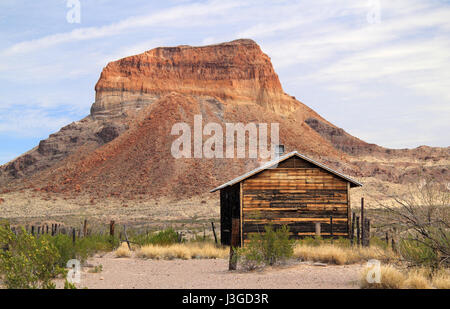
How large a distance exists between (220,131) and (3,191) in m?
30.0

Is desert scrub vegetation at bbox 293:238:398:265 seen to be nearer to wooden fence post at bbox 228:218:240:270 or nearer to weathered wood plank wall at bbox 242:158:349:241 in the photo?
wooden fence post at bbox 228:218:240:270

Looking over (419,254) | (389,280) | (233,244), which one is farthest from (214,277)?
(419,254)

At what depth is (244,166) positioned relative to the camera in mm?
67312

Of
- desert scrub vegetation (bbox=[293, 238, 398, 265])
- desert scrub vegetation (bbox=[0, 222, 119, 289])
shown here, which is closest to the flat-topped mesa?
desert scrub vegetation (bbox=[0, 222, 119, 289])

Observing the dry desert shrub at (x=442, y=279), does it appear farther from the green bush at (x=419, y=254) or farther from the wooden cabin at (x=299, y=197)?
the wooden cabin at (x=299, y=197)

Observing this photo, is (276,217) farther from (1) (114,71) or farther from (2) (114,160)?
(1) (114,71)

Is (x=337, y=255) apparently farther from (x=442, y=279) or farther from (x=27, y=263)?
(x=27, y=263)

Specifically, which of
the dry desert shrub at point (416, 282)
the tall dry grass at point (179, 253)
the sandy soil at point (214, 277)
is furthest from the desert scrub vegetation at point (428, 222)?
the tall dry grass at point (179, 253)

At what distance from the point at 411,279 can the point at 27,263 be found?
7.24 metres

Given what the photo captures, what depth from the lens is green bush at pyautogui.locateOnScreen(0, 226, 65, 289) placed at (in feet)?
33.5

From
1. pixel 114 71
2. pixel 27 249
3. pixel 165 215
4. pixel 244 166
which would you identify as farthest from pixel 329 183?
pixel 114 71

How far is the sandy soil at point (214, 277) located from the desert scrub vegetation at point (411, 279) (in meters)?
0.75

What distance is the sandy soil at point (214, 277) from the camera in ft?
37.0

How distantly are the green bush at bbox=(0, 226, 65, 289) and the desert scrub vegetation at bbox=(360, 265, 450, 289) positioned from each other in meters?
5.83
